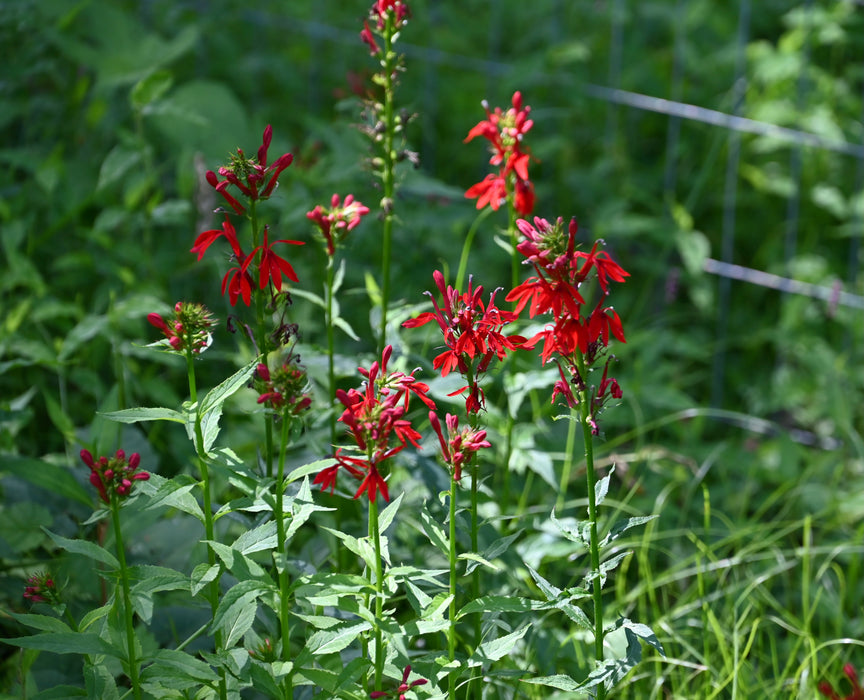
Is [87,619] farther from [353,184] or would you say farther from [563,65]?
[563,65]

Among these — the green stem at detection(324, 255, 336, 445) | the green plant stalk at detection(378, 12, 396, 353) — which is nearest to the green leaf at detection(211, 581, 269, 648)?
the green stem at detection(324, 255, 336, 445)

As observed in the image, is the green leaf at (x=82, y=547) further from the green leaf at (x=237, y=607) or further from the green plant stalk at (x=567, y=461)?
the green plant stalk at (x=567, y=461)

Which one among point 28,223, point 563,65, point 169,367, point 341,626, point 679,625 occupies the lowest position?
point 679,625

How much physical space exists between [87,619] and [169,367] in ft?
4.44

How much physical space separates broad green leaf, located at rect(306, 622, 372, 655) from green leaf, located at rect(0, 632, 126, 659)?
0.75 ft

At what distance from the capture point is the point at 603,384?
3.97ft

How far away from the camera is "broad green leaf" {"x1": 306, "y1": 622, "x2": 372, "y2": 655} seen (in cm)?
118

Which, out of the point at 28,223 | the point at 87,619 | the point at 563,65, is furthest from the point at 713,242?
the point at 87,619

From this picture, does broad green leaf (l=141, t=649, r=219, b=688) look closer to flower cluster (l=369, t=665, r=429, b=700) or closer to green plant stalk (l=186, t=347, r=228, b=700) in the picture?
green plant stalk (l=186, t=347, r=228, b=700)

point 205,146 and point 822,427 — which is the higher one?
point 205,146

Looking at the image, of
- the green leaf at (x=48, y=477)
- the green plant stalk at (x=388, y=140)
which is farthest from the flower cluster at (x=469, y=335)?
the green leaf at (x=48, y=477)

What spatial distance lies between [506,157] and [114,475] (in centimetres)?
75

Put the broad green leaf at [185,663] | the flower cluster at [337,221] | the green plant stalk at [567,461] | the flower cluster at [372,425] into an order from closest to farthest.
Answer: the flower cluster at [372,425] < the broad green leaf at [185,663] < the flower cluster at [337,221] < the green plant stalk at [567,461]

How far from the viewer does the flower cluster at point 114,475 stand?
116 cm
